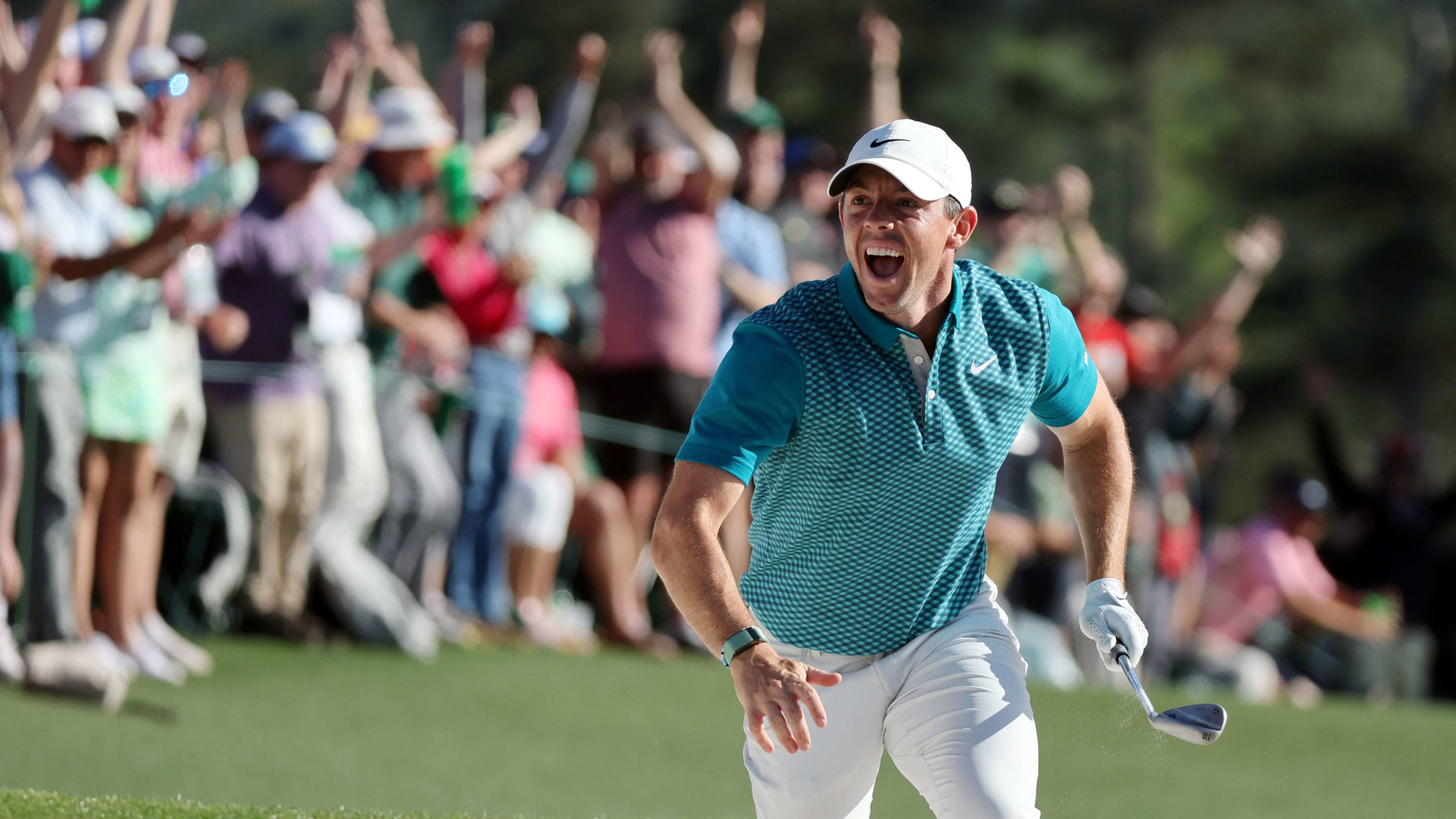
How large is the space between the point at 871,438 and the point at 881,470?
0.08 m

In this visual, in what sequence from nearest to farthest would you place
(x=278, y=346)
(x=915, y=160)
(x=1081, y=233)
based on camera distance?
(x=915, y=160)
(x=278, y=346)
(x=1081, y=233)

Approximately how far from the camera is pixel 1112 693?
8.46 m

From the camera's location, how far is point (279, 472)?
812 cm

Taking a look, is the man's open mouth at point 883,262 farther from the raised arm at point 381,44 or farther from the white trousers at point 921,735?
the raised arm at point 381,44

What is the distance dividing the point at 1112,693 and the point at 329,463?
147 inches

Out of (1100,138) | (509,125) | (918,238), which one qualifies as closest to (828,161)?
(509,125)

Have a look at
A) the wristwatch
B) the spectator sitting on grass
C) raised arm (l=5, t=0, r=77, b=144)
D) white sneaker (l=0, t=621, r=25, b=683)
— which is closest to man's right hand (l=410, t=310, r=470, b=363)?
the spectator sitting on grass

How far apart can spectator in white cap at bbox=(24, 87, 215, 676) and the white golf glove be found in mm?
4069

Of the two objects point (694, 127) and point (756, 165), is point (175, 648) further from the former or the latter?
point (756, 165)

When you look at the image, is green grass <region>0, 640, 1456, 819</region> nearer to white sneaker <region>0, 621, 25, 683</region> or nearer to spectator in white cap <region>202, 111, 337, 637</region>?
white sneaker <region>0, 621, 25, 683</region>

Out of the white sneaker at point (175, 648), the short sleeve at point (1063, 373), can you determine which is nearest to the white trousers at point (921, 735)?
the short sleeve at point (1063, 373)

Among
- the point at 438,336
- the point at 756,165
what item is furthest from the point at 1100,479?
the point at 756,165

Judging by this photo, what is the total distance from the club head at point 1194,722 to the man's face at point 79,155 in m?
4.88

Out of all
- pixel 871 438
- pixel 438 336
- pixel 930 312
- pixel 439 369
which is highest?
pixel 930 312
